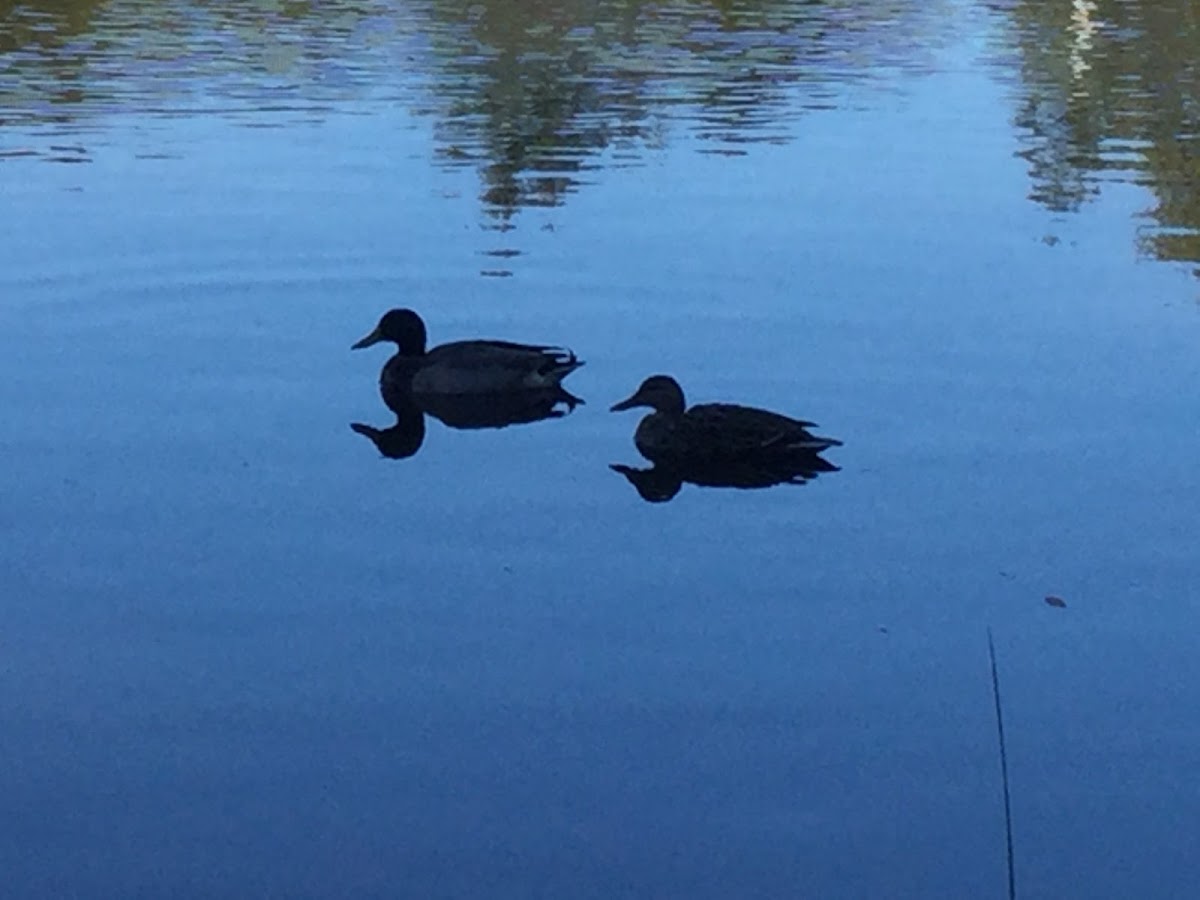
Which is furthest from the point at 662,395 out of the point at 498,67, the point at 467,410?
the point at 498,67

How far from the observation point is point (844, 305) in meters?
12.1

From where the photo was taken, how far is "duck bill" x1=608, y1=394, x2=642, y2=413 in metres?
9.95

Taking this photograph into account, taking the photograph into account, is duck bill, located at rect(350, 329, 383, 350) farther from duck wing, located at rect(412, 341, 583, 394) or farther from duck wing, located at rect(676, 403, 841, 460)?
duck wing, located at rect(676, 403, 841, 460)

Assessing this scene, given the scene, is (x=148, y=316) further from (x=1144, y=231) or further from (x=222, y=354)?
(x=1144, y=231)

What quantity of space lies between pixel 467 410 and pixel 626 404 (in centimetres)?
94

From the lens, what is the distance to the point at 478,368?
10523 mm

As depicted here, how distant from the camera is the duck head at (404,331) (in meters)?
11.1

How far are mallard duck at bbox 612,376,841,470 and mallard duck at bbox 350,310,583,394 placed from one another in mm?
815

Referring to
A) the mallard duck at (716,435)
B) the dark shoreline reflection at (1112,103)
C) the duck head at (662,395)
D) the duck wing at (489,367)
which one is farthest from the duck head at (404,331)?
the dark shoreline reflection at (1112,103)

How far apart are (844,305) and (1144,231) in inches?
118

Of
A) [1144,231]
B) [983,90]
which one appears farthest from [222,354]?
[983,90]

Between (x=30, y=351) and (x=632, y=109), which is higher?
(x=30, y=351)

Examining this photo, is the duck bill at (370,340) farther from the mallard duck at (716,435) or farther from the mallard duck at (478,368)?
the mallard duck at (716,435)

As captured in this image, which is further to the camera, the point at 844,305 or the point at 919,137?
the point at 919,137
